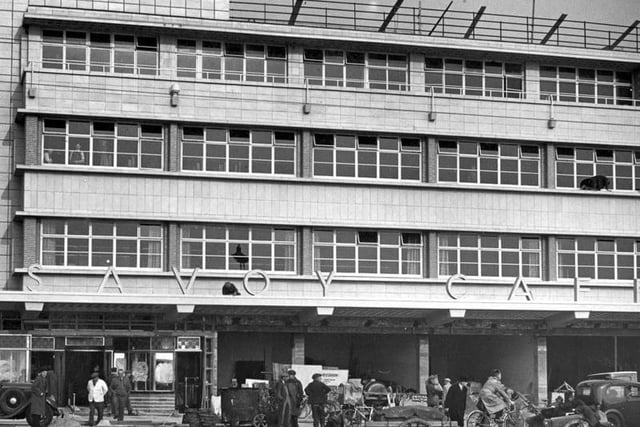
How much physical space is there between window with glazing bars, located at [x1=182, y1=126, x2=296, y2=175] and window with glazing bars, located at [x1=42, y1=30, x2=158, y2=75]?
3.28 meters

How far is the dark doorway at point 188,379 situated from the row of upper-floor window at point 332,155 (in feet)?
23.4

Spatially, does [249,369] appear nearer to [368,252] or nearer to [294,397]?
[368,252]

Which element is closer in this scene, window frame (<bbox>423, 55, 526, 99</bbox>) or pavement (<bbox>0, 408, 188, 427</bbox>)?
pavement (<bbox>0, 408, 188, 427</bbox>)

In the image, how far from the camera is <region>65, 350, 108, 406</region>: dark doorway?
49.0 m

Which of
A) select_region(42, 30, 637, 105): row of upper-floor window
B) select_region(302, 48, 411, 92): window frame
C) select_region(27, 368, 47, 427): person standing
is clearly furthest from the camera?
select_region(302, 48, 411, 92): window frame

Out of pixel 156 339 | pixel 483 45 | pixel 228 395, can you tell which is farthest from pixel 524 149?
pixel 228 395

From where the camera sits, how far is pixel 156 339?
5016 centimetres

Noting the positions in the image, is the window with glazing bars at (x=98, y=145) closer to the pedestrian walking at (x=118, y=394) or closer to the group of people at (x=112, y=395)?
the group of people at (x=112, y=395)

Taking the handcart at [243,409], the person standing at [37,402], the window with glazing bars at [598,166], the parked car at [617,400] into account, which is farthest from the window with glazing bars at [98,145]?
the parked car at [617,400]

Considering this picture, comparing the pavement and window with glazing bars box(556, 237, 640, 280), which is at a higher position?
window with glazing bars box(556, 237, 640, 280)

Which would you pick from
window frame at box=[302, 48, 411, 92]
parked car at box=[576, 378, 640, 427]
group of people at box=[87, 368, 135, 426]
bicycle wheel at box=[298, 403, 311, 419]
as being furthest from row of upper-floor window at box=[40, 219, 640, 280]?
parked car at box=[576, 378, 640, 427]

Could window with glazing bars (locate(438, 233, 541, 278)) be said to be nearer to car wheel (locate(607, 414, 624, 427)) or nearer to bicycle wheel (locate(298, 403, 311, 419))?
bicycle wheel (locate(298, 403, 311, 419))

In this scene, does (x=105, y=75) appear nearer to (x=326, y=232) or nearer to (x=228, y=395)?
(x=326, y=232)

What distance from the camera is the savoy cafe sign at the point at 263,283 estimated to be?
48.1 meters
